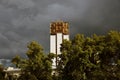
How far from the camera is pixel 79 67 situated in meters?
64.0

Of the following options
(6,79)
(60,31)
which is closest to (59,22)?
(60,31)

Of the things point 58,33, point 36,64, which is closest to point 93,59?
point 36,64

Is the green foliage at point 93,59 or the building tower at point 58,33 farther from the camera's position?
the building tower at point 58,33

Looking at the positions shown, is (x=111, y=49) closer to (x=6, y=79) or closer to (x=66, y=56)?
(x=66, y=56)

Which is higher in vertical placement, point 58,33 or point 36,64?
point 58,33

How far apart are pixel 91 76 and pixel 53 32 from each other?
2528 inches

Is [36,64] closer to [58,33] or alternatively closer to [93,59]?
[93,59]

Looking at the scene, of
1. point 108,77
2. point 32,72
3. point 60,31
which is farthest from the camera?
point 60,31

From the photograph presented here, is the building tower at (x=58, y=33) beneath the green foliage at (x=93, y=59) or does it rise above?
above

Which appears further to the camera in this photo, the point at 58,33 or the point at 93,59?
the point at 58,33

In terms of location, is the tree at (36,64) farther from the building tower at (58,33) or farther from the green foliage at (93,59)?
the building tower at (58,33)

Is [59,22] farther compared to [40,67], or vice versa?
[59,22]

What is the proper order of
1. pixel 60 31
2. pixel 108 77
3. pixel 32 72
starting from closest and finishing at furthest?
pixel 108 77 < pixel 32 72 < pixel 60 31

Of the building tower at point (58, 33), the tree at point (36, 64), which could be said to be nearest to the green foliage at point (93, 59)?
the tree at point (36, 64)
